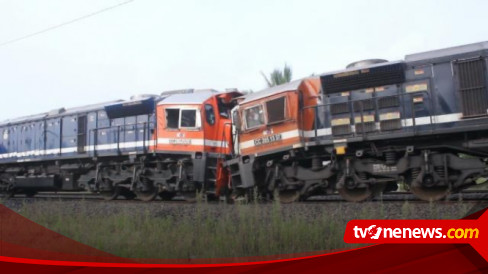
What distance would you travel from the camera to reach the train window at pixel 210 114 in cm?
948

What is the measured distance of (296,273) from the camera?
1.68 m

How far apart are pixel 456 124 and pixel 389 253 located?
17.3 ft

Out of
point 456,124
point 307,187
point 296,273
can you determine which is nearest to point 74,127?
point 307,187

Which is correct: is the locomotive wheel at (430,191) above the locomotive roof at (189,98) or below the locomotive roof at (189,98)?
below

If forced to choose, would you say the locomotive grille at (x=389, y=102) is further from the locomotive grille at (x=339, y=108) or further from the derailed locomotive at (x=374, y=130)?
the locomotive grille at (x=339, y=108)

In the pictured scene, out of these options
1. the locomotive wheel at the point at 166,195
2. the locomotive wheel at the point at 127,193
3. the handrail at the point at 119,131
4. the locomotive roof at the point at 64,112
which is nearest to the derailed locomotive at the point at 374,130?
the locomotive wheel at the point at 166,195

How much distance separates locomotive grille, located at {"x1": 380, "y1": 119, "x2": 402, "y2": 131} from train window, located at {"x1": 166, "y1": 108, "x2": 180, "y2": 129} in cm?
506

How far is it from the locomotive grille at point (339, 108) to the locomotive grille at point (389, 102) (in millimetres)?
625

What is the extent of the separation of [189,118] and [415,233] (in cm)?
804

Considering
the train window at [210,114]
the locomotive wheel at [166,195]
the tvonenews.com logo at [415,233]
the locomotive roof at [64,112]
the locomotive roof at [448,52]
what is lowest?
the locomotive wheel at [166,195]

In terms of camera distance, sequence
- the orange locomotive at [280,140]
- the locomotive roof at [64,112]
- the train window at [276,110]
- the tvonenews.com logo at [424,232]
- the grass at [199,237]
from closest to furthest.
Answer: the tvonenews.com logo at [424,232] < the grass at [199,237] < the orange locomotive at [280,140] < the train window at [276,110] < the locomotive roof at [64,112]

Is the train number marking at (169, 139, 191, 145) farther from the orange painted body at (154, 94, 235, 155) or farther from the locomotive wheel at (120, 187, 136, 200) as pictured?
the locomotive wheel at (120, 187, 136, 200)

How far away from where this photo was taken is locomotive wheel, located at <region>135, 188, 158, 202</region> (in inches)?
381

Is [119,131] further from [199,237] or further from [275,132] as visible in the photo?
[199,237]
